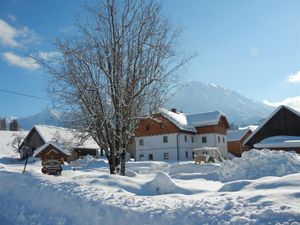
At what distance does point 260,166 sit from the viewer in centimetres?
1717

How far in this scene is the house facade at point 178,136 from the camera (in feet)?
169

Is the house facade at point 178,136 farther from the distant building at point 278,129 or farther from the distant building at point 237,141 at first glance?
the distant building at point 278,129

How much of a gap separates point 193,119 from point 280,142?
1054 inches

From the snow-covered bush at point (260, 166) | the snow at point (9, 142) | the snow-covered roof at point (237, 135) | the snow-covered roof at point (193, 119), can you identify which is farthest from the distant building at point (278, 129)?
the snow at point (9, 142)

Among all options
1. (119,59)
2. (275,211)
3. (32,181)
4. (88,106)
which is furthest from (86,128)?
(275,211)

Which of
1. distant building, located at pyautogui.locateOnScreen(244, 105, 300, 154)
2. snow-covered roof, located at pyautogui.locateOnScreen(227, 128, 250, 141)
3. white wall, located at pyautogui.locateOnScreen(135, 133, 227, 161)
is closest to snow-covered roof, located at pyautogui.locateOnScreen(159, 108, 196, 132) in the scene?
white wall, located at pyautogui.locateOnScreen(135, 133, 227, 161)

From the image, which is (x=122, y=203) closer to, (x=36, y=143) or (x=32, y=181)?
(x=32, y=181)

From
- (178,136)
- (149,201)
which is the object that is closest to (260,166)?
(149,201)

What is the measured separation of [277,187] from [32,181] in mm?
8805

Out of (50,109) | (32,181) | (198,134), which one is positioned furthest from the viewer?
(198,134)

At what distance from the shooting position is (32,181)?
13.2 m

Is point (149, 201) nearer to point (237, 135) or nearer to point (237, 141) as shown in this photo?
point (237, 141)

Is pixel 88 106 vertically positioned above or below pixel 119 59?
below

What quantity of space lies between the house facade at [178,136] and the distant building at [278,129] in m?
19.2
